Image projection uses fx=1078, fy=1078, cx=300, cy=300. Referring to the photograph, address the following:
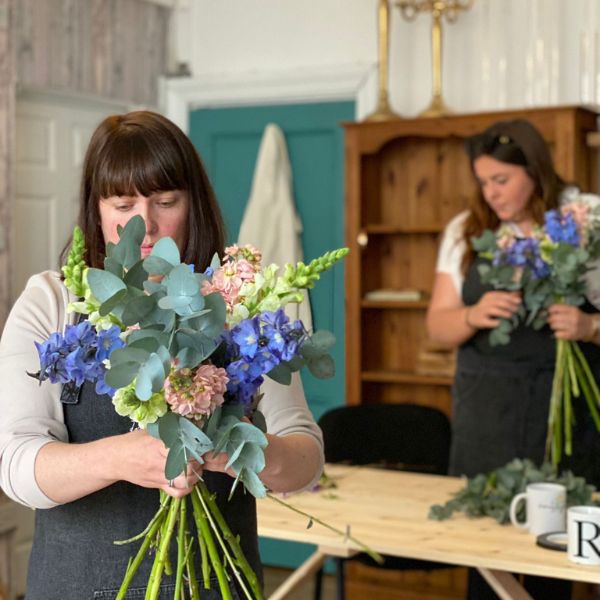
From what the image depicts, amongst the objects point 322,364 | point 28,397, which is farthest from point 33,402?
point 322,364

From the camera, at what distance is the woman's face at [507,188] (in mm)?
3162

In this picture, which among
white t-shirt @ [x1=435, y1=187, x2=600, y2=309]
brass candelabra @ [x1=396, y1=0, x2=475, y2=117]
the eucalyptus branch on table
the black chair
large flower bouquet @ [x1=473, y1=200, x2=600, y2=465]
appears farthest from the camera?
brass candelabra @ [x1=396, y1=0, x2=475, y2=117]

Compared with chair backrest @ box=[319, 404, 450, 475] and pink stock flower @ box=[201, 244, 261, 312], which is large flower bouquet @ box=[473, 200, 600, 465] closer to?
chair backrest @ box=[319, 404, 450, 475]

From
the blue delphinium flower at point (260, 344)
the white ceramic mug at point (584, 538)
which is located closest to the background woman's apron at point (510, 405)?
the white ceramic mug at point (584, 538)

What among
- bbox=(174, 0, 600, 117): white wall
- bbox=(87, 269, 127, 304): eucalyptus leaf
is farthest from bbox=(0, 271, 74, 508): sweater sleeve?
bbox=(174, 0, 600, 117): white wall

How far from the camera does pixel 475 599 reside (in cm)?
291

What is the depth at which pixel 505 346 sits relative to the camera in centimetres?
320

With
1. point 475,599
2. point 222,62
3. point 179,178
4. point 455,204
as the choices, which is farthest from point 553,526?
point 222,62

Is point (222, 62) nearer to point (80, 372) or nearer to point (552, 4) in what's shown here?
point (552, 4)

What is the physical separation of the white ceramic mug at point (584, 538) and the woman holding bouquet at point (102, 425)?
75 cm

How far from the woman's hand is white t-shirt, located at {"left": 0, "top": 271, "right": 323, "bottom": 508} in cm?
137

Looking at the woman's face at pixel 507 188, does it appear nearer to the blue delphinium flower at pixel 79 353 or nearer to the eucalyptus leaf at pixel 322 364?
the eucalyptus leaf at pixel 322 364

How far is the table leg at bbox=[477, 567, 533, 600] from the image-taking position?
2.34 metres

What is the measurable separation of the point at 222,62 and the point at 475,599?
3.19m
